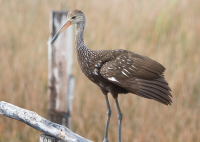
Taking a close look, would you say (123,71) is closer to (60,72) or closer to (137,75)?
(137,75)

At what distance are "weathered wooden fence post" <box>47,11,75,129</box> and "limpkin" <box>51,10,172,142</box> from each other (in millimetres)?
909

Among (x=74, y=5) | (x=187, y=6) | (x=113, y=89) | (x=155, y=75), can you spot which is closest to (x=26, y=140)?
(x=113, y=89)

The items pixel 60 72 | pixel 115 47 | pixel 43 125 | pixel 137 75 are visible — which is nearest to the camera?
pixel 43 125

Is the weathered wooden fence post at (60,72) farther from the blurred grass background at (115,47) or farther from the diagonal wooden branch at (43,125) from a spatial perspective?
the diagonal wooden branch at (43,125)

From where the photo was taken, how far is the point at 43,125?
7.68 ft

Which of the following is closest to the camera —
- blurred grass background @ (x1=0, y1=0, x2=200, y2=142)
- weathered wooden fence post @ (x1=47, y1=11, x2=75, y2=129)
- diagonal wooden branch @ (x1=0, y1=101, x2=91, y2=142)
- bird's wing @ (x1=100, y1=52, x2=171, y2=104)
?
diagonal wooden branch @ (x1=0, y1=101, x2=91, y2=142)

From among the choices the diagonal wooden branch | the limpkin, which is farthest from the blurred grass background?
the diagonal wooden branch

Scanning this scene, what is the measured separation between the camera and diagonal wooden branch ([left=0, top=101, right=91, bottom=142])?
89.5 inches

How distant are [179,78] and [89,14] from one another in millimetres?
3384

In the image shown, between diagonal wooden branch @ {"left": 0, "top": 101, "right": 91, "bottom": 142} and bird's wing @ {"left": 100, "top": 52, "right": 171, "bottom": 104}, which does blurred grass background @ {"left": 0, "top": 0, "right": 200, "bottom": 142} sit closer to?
bird's wing @ {"left": 100, "top": 52, "right": 171, "bottom": 104}

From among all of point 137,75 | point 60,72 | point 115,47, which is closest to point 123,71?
point 137,75

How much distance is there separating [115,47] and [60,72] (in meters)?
2.26

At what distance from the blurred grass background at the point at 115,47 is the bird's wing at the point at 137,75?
156 cm

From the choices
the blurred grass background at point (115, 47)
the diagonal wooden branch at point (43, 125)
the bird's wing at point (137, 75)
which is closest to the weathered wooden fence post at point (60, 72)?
the blurred grass background at point (115, 47)
